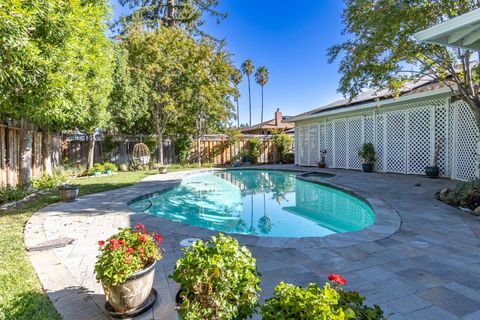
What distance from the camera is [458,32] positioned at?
4074 millimetres

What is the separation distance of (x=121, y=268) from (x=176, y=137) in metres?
15.4

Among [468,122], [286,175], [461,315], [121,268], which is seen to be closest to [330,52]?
[468,122]

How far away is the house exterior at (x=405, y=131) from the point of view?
8.95 m

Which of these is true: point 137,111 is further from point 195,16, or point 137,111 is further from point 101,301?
point 101,301

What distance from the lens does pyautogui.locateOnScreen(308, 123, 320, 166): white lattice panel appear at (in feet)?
50.6

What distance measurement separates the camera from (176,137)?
1703 centimetres

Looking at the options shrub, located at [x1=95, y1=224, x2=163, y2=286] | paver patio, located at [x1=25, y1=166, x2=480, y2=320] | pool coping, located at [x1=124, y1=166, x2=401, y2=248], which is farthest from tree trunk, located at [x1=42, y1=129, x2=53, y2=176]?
shrub, located at [x1=95, y1=224, x2=163, y2=286]

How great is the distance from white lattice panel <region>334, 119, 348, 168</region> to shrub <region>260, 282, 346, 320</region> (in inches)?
517

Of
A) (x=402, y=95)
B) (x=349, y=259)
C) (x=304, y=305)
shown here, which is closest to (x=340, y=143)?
(x=402, y=95)

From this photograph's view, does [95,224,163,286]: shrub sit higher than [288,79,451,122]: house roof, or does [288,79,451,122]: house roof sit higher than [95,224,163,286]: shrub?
[288,79,451,122]: house roof

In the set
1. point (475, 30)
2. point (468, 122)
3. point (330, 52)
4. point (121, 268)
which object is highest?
point (330, 52)

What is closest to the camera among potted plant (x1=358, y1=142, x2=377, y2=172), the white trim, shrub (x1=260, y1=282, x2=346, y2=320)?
shrub (x1=260, y1=282, x2=346, y2=320)

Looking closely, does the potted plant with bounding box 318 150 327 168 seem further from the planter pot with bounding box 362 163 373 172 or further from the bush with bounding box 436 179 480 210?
the bush with bounding box 436 179 480 210

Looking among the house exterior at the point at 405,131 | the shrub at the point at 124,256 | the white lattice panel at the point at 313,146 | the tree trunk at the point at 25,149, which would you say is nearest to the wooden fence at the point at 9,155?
the tree trunk at the point at 25,149
